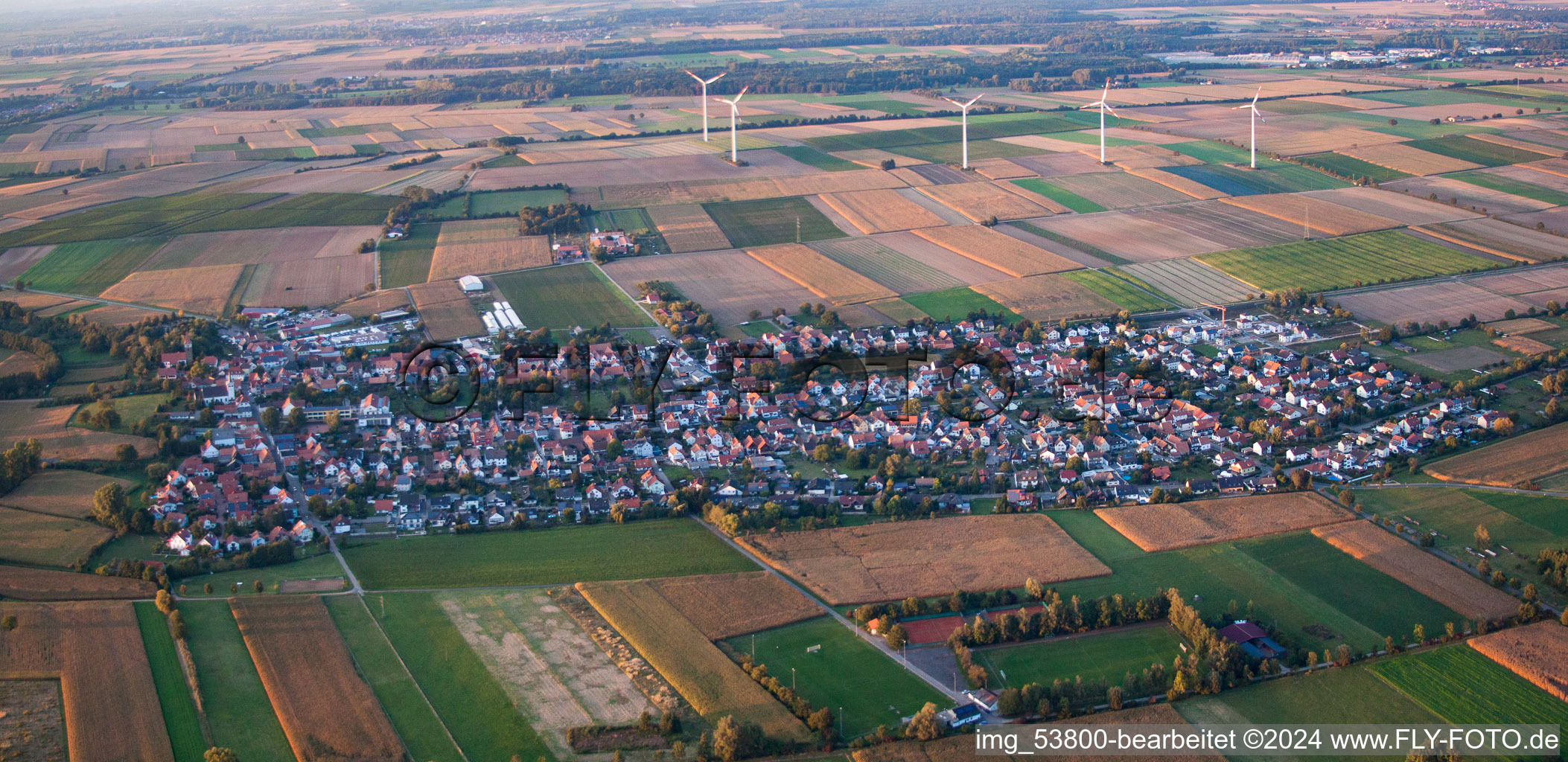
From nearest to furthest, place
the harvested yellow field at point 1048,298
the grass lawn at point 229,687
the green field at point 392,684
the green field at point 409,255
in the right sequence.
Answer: the grass lawn at point 229,687 → the green field at point 392,684 → the harvested yellow field at point 1048,298 → the green field at point 409,255

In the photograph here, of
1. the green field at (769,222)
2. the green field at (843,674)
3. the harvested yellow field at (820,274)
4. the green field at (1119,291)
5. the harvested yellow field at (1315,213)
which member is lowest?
the green field at (843,674)

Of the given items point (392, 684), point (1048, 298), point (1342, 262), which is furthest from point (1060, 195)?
point (392, 684)

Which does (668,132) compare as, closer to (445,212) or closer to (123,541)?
(445,212)

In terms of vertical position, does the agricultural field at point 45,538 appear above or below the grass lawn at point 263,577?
above

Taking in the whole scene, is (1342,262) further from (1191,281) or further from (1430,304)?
(1191,281)

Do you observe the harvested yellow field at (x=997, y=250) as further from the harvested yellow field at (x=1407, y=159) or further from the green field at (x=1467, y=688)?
the green field at (x=1467, y=688)

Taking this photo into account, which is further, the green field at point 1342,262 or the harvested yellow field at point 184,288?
the green field at point 1342,262

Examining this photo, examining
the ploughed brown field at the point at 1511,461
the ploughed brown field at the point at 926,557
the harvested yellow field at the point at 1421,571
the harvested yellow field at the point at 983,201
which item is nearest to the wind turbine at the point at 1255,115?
the harvested yellow field at the point at 983,201

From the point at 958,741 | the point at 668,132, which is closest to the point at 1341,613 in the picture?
the point at 958,741
